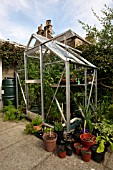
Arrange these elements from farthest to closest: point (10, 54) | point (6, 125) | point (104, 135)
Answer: point (10, 54)
point (6, 125)
point (104, 135)

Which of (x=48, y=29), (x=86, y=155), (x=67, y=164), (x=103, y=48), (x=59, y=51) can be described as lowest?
(x=67, y=164)

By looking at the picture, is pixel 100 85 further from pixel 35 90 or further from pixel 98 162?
pixel 98 162

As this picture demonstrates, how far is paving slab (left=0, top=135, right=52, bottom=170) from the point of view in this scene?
1851mm

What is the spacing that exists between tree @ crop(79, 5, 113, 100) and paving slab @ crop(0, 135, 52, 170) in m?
3.00

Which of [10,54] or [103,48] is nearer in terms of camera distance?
[103,48]

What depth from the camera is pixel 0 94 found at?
4852 millimetres

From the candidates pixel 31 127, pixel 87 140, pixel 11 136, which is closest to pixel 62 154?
pixel 87 140

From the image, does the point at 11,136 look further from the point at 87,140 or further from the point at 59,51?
the point at 59,51

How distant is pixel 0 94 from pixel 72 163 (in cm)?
406

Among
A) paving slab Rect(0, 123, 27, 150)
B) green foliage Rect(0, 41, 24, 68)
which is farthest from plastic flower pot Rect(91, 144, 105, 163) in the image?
green foliage Rect(0, 41, 24, 68)

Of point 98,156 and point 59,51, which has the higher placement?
point 59,51

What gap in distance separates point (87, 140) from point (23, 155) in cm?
123

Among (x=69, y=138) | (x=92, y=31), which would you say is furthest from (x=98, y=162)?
(x=92, y=31)

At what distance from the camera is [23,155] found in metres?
2.10
